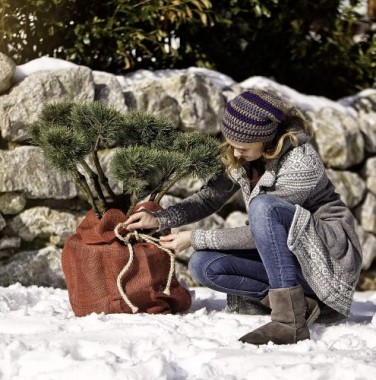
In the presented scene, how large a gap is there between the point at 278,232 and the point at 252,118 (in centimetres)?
42

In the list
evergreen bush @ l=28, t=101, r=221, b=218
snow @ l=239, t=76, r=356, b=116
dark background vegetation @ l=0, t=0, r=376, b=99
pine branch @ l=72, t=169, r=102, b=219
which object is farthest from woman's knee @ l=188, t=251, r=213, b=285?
snow @ l=239, t=76, r=356, b=116

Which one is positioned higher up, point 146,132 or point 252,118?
point 252,118

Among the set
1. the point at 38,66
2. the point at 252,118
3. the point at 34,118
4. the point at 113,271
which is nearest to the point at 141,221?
the point at 113,271

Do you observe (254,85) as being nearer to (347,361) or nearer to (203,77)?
(203,77)

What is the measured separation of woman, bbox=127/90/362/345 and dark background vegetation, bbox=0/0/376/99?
176 cm

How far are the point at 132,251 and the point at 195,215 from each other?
13.4 inches

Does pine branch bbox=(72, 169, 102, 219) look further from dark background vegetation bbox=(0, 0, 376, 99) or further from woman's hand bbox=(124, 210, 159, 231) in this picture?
dark background vegetation bbox=(0, 0, 376, 99)

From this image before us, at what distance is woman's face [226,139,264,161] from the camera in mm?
2895

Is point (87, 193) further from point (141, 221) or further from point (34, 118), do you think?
point (34, 118)

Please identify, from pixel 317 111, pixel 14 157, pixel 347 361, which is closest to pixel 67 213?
pixel 14 157

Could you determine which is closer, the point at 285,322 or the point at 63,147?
the point at 285,322

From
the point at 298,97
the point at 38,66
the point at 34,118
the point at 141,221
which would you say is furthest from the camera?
the point at 298,97

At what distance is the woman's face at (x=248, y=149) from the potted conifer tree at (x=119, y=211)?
27cm

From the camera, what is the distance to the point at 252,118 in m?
2.83
